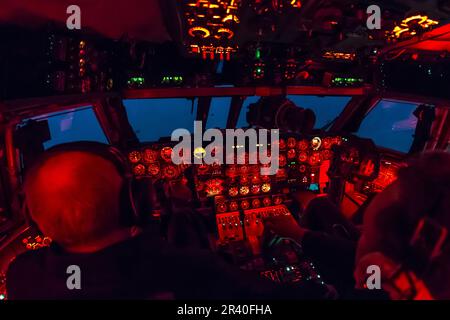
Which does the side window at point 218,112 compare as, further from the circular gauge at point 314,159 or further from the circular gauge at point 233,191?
the circular gauge at point 314,159

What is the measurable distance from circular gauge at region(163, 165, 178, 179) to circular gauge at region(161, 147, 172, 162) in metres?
0.10

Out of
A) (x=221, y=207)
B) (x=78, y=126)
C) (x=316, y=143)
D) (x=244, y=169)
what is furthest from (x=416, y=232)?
(x=78, y=126)

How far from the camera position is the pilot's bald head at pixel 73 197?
93 centimetres

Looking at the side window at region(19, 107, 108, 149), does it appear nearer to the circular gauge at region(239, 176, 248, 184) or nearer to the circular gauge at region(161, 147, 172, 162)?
the circular gauge at region(161, 147, 172, 162)

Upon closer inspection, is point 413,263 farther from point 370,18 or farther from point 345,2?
point 370,18

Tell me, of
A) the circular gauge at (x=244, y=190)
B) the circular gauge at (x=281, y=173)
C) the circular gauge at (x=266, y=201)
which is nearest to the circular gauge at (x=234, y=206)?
the circular gauge at (x=244, y=190)

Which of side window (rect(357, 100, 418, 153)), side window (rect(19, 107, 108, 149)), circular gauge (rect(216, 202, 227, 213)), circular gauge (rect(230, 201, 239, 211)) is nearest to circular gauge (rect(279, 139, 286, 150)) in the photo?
circular gauge (rect(230, 201, 239, 211))

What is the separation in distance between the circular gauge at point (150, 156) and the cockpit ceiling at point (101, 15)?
115 cm

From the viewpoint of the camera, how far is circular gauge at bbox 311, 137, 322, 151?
3.47m

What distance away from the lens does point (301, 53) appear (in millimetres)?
2768

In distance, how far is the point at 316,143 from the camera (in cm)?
349

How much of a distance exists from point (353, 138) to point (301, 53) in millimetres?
1386

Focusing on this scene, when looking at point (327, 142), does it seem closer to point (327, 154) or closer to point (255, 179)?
point (327, 154)

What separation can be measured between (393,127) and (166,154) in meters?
3.31
